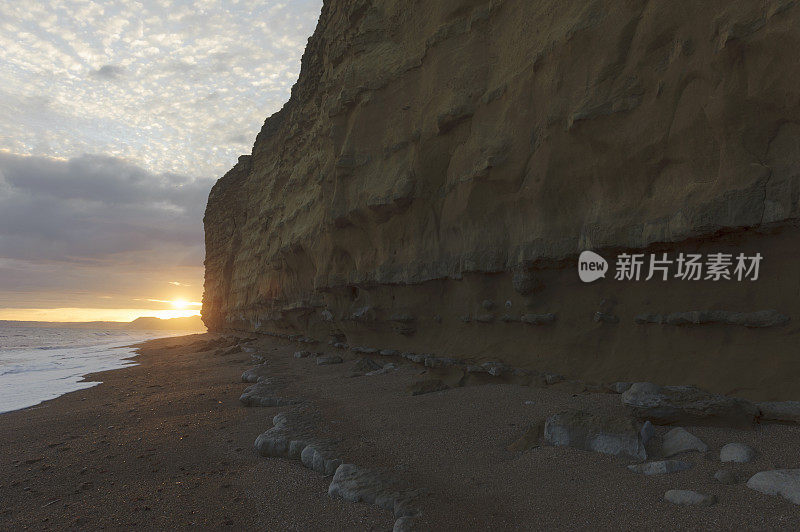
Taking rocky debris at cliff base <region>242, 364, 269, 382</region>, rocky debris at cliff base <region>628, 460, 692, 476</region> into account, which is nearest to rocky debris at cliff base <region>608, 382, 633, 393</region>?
rocky debris at cliff base <region>628, 460, 692, 476</region>

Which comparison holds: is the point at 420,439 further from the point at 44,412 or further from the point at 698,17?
the point at 44,412

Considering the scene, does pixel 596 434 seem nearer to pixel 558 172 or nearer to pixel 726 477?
pixel 726 477

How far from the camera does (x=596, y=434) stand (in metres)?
3.27

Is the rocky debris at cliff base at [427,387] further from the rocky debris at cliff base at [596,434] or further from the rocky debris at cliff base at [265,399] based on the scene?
the rocky debris at cliff base at [596,434]

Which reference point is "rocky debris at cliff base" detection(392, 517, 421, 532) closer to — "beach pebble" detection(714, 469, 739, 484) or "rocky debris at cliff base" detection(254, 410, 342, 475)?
"rocky debris at cliff base" detection(254, 410, 342, 475)

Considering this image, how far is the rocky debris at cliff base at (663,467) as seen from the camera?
281cm

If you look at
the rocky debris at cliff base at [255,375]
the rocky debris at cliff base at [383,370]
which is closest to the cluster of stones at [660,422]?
the rocky debris at cliff base at [383,370]

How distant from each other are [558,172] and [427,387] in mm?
3379

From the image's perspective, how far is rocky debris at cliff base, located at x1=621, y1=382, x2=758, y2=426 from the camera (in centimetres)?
331

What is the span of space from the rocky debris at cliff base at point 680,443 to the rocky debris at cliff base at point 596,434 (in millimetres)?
219

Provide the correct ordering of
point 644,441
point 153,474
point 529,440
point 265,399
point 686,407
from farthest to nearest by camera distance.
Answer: point 265,399
point 153,474
point 529,440
point 686,407
point 644,441

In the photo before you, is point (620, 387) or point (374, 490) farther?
point (620, 387)

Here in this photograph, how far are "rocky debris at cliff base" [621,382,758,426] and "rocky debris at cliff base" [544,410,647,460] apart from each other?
383 mm

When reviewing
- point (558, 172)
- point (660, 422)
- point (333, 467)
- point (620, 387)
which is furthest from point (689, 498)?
point (558, 172)
